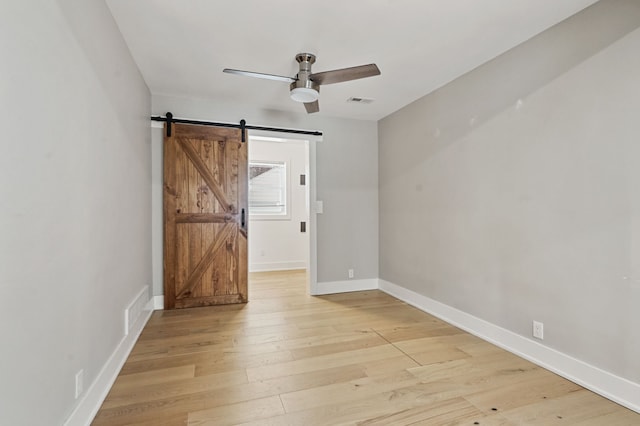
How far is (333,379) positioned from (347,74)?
7.28 ft

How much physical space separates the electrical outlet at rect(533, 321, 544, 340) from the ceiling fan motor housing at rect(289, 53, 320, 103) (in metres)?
2.51

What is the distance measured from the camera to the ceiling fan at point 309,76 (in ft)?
7.72

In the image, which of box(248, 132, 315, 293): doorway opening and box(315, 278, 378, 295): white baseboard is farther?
box(248, 132, 315, 293): doorway opening

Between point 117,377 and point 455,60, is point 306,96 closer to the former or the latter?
point 455,60

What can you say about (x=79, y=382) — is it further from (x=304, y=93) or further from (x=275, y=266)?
(x=275, y=266)

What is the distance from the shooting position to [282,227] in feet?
20.0

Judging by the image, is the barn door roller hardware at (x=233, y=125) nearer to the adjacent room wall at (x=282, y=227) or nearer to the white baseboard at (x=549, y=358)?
the adjacent room wall at (x=282, y=227)

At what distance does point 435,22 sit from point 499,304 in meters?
2.33

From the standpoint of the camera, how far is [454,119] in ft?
10.5

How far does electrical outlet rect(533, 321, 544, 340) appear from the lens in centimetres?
235

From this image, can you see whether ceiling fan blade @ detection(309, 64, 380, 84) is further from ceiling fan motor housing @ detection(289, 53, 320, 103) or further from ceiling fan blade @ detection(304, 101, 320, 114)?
ceiling fan blade @ detection(304, 101, 320, 114)

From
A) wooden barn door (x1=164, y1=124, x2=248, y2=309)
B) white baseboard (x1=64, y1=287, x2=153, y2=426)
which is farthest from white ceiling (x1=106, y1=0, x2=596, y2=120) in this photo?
white baseboard (x1=64, y1=287, x2=153, y2=426)

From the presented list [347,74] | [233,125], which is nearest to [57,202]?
[347,74]

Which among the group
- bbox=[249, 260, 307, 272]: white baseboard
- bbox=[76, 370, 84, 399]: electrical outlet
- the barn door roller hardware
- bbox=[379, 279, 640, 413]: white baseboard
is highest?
the barn door roller hardware
